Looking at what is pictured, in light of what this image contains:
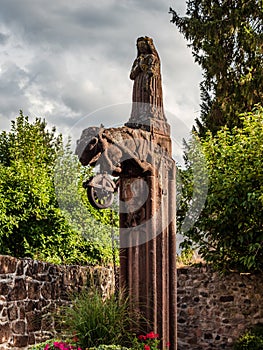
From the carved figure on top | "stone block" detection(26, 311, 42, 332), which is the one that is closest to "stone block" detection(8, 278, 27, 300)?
"stone block" detection(26, 311, 42, 332)

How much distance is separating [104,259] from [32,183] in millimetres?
2183

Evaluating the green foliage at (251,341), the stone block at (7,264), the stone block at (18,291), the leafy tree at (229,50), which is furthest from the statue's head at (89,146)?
the leafy tree at (229,50)

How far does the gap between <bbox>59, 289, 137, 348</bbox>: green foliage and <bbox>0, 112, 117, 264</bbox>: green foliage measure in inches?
225

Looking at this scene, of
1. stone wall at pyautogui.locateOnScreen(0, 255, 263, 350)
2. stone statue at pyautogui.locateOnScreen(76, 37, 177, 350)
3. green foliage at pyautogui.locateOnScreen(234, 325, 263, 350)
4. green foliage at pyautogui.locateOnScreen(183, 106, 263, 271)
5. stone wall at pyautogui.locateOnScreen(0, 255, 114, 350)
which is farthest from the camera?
green foliage at pyautogui.locateOnScreen(183, 106, 263, 271)

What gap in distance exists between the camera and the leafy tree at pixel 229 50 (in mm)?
14552

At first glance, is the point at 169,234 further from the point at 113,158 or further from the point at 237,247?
the point at 237,247

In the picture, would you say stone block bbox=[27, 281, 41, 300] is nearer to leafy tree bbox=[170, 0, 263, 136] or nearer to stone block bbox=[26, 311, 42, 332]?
stone block bbox=[26, 311, 42, 332]

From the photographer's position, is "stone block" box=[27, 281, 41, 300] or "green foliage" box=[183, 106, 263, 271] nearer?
"stone block" box=[27, 281, 41, 300]

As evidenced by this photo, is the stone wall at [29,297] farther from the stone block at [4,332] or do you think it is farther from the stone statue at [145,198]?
the stone statue at [145,198]

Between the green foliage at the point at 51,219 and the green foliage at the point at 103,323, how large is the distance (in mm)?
5724

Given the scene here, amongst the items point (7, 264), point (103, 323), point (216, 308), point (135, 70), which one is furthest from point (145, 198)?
point (216, 308)

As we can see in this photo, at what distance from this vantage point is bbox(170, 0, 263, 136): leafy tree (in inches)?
573

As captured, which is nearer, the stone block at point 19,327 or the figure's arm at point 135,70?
the figure's arm at point 135,70

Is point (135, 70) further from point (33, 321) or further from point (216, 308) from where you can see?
point (216, 308)
